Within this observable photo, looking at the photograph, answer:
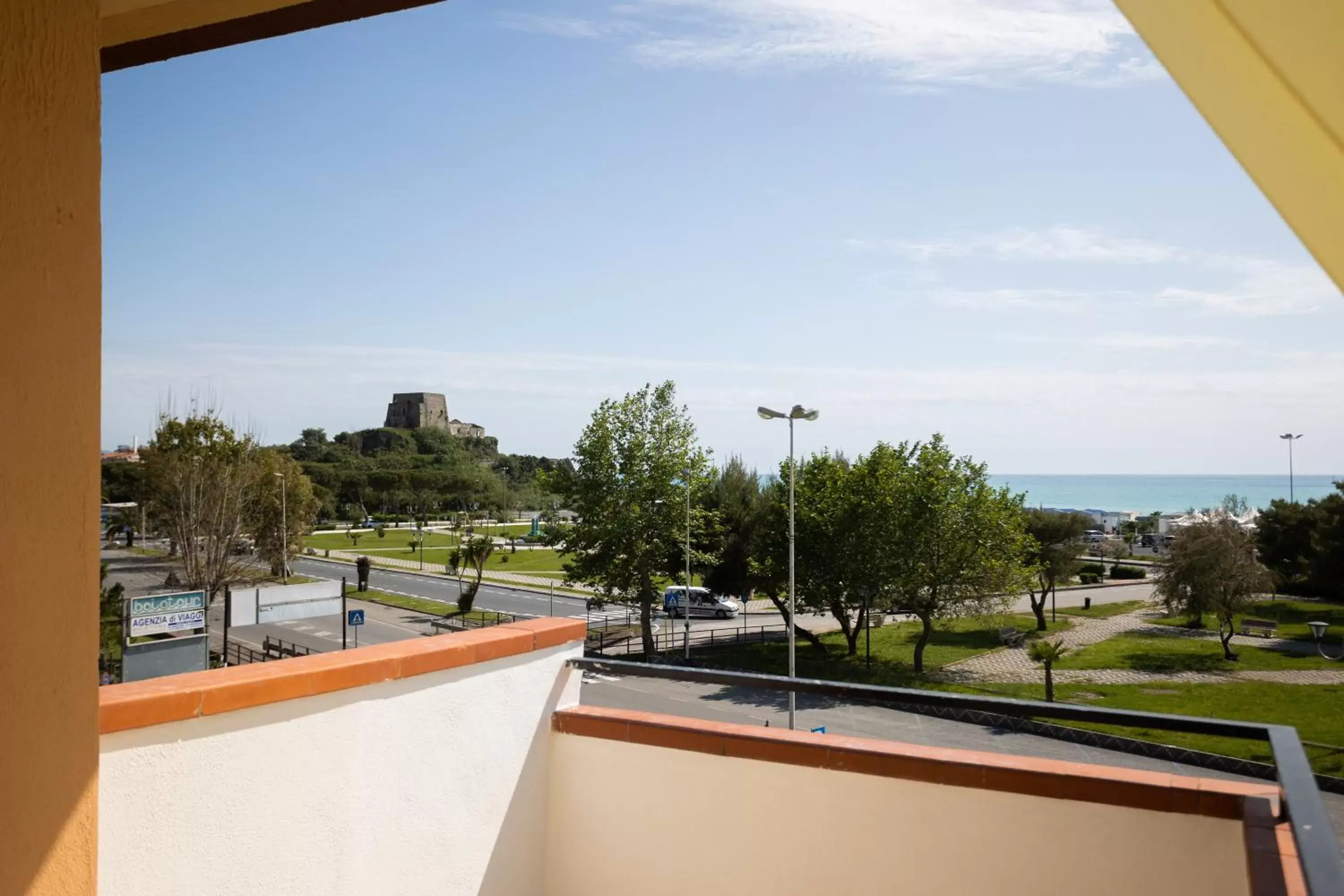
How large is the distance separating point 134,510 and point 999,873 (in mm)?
41477

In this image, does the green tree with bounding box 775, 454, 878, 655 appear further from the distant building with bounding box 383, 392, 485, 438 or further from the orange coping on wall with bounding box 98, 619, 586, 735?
the distant building with bounding box 383, 392, 485, 438

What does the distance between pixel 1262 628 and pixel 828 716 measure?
17.7 meters

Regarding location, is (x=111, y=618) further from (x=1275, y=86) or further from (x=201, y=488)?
(x=1275, y=86)

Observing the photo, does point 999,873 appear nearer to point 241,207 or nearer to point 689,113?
point 689,113

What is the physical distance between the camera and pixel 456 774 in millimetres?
2281

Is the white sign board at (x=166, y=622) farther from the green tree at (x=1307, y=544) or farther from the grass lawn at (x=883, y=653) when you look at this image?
the green tree at (x=1307, y=544)

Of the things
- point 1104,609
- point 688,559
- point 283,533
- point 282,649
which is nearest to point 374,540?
point 283,533

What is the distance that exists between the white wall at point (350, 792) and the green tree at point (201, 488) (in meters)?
31.9

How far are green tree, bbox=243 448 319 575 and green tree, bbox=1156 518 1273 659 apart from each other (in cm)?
3317

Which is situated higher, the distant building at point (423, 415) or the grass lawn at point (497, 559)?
the distant building at point (423, 415)

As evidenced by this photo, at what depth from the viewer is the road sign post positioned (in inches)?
885

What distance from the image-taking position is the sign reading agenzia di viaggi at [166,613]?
50.0 ft

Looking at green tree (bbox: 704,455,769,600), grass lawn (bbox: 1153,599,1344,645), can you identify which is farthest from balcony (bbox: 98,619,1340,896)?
grass lawn (bbox: 1153,599,1344,645)

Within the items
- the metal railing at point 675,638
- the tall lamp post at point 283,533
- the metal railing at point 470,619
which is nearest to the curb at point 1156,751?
the metal railing at point 675,638
